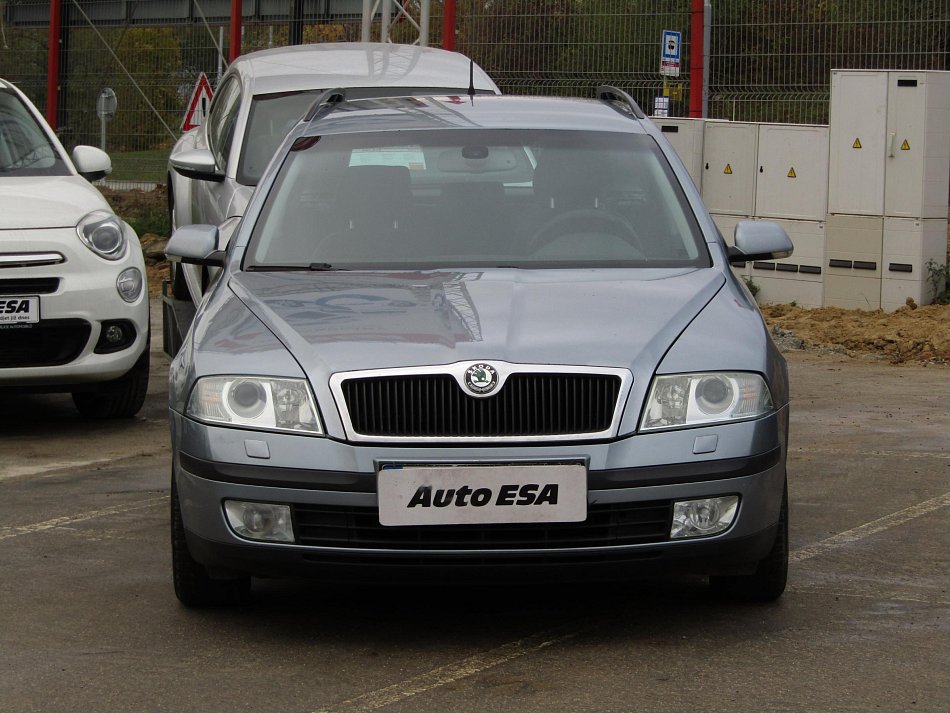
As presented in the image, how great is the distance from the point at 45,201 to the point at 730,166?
880 cm

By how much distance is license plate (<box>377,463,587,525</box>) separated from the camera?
169 inches

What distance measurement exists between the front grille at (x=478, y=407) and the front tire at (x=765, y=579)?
0.81 meters

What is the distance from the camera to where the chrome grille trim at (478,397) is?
432cm

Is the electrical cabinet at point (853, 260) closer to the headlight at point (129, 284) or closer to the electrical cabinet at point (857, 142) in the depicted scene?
the electrical cabinet at point (857, 142)

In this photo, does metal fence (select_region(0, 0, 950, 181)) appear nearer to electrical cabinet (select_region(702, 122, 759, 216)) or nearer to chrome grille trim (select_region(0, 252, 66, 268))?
electrical cabinet (select_region(702, 122, 759, 216))

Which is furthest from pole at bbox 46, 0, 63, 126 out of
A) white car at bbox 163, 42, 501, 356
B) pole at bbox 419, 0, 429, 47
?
white car at bbox 163, 42, 501, 356

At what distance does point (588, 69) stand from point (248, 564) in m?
13.9

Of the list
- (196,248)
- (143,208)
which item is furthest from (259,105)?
(143,208)

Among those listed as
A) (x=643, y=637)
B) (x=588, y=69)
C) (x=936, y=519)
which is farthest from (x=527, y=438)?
(x=588, y=69)

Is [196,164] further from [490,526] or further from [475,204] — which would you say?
[490,526]

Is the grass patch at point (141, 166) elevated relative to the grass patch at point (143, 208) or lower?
elevated

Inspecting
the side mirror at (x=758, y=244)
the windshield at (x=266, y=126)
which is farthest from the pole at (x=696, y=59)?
the side mirror at (x=758, y=244)

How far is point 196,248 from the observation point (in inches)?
229

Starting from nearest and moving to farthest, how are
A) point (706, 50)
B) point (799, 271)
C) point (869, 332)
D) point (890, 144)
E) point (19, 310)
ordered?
point (19, 310) < point (869, 332) < point (890, 144) < point (799, 271) < point (706, 50)
